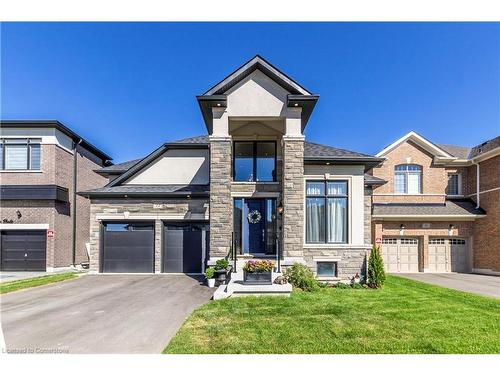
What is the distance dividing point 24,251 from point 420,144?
947 inches

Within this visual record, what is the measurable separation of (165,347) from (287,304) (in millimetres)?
3915

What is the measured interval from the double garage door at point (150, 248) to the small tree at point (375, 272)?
7.30 meters

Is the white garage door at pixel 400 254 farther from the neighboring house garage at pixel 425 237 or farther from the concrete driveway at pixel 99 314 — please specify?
the concrete driveway at pixel 99 314

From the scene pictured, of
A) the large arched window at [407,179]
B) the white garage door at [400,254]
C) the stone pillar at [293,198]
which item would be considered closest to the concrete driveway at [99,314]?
the stone pillar at [293,198]

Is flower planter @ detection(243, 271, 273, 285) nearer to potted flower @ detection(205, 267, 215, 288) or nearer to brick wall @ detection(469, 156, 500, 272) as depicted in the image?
potted flower @ detection(205, 267, 215, 288)

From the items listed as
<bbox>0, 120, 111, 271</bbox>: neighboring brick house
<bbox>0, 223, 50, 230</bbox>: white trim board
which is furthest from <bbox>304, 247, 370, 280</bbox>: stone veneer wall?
<bbox>0, 223, 50, 230</bbox>: white trim board

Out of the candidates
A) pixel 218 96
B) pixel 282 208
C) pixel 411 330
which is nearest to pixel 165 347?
pixel 411 330

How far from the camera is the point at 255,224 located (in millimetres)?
12977

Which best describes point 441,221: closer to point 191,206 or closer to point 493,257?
point 493,257

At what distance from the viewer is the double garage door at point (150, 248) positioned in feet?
46.5

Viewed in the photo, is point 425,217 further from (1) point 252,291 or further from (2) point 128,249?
(2) point 128,249

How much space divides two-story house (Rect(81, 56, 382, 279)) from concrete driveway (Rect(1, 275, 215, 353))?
2.30 metres

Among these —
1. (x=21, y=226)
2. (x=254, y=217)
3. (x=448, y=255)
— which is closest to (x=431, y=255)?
(x=448, y=255)

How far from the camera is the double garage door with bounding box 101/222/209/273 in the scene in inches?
558
